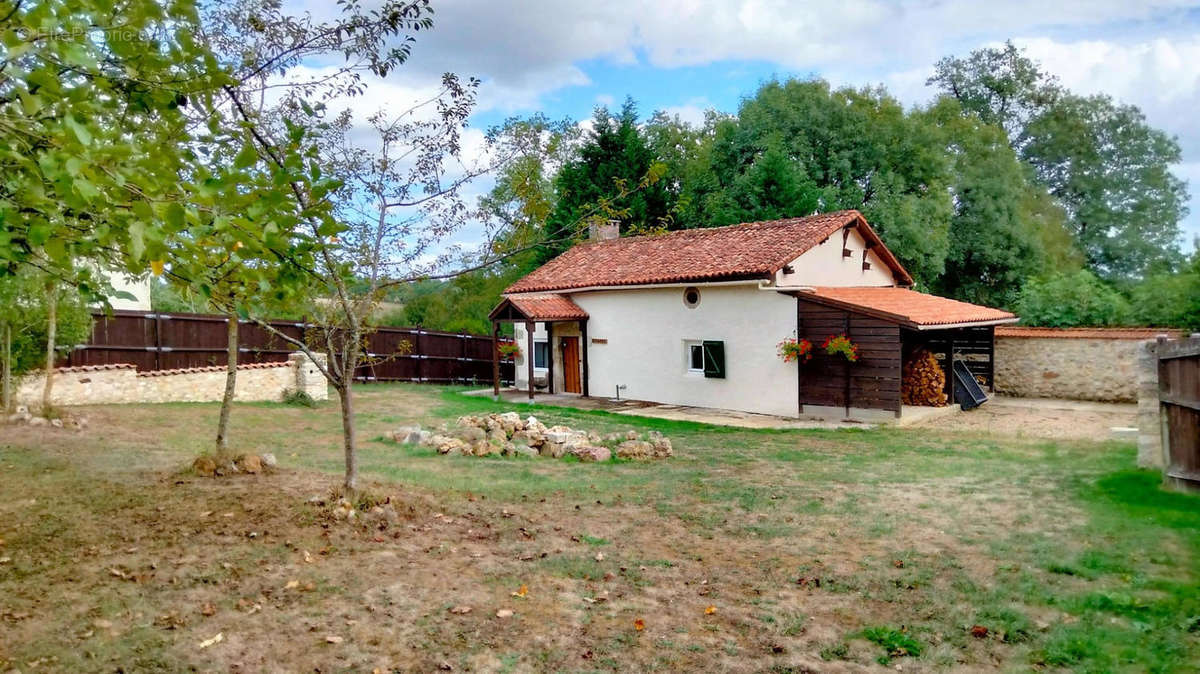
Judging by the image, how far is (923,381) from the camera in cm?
1683

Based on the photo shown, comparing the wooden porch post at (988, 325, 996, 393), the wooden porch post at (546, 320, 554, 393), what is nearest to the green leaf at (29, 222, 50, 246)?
the wooden porch post at (546, 320, 554, 393)

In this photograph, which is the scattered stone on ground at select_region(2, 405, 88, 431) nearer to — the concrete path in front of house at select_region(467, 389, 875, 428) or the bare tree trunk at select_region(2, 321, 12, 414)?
the bare tree trunk at select_region(2, 321, 12, 414)

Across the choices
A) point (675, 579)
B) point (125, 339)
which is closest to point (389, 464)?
point (675, 579)

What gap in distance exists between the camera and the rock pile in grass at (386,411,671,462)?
10.4 m

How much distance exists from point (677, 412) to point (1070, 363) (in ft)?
31.9

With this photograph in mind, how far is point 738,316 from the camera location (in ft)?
52.4

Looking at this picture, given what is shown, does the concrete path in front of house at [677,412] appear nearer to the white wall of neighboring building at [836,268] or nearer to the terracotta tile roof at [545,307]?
the terracotta tile roof at [545,307]

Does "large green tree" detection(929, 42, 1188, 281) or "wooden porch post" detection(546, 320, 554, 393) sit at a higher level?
"large green tree" detection(929, 42, 1188, 281)

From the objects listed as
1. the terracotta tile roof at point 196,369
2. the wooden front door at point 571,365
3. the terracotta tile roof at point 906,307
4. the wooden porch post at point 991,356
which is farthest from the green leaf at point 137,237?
the wooden porch post at point 991,356

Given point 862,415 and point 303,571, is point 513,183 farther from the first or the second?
point 862,415

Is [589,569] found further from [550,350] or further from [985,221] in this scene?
[985,221]

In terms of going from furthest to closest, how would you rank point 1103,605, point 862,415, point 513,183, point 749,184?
point 749,184 → point 862,415 → point 513,183 → point 1103,605

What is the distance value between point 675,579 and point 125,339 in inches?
611

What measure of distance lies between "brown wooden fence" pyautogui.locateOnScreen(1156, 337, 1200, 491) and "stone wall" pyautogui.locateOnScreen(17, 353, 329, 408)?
15.6 m
